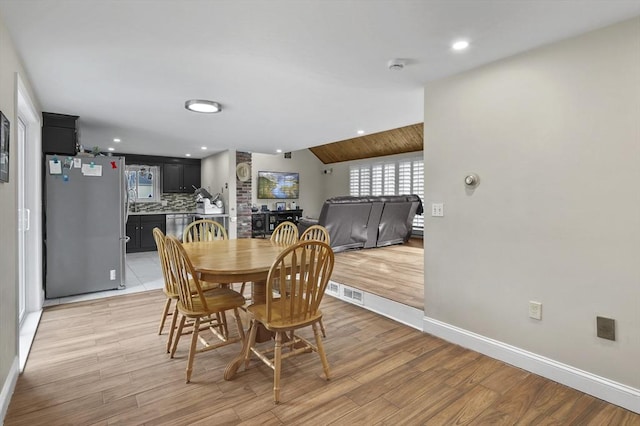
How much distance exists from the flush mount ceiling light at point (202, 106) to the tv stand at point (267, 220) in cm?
520

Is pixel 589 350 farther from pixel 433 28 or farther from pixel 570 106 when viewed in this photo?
pixel 433 28

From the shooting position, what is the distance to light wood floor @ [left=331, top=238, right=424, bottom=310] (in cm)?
359

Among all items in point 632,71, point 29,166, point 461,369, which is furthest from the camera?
point 29,166

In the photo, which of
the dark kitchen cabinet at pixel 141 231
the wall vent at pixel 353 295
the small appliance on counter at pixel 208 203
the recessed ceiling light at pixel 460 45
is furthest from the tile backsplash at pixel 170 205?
the recessed ceiling light at pixel 460 45

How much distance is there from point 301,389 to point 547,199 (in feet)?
6.82

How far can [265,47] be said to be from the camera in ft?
7.54

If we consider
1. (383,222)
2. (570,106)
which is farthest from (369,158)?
(570,106)

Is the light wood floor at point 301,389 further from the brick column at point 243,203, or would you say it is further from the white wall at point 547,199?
the brick column at point 243,203

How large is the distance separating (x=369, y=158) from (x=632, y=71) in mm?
7422

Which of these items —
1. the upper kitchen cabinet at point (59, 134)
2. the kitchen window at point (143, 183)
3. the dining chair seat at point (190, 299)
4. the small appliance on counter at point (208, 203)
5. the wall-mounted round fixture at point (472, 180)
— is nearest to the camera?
the dining chair seat at point (190, 299)

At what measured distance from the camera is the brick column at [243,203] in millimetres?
7035

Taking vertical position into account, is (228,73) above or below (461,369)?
above

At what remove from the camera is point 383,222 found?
644 centimetres

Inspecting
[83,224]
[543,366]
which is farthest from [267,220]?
[543,366]
